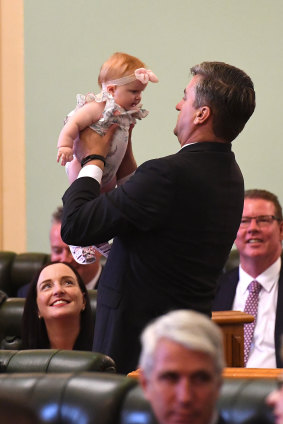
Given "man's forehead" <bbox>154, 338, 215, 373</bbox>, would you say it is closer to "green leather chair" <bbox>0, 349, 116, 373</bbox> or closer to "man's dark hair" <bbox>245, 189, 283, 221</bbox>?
"green leather chair" <bbox>0, 349, 116, 373</bbox>

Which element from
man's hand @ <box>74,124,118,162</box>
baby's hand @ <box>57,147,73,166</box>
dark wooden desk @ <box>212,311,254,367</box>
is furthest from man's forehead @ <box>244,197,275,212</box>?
baby's hand @ <box>57,147,73,166</box>

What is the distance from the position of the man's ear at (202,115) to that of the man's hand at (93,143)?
0.39m

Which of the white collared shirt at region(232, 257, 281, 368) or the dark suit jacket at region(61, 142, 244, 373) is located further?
the white collared shirt at region(232, 257, 281, 368)

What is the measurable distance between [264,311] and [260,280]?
0.21 meters

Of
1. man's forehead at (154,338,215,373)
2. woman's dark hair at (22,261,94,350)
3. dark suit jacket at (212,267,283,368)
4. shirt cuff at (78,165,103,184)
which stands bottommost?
woman's dark hair at (22,261,94,350)

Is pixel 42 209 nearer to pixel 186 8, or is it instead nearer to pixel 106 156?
pixel 186 8

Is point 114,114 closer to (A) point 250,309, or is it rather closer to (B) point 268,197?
(A) point 250,309

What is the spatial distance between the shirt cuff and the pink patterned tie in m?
2.05

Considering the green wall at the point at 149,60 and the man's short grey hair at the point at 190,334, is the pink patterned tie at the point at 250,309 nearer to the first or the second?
the green wall at the point at 149,60

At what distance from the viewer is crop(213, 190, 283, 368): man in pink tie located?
4867 mm

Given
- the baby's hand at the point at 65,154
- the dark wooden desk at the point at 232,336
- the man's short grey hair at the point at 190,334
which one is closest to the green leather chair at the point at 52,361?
the baby's hand at the point at 65,154

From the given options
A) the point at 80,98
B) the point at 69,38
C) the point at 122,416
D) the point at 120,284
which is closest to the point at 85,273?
the point at 69,38

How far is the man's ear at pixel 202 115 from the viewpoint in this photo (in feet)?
9.77

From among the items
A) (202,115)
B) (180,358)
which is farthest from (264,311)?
(180,358)
